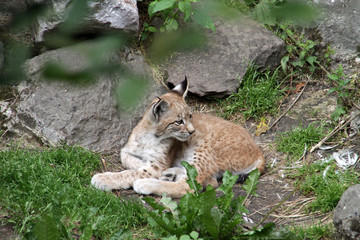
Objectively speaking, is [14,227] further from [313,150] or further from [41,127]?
[313,150]

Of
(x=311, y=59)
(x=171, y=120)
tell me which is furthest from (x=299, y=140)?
(x=171, y=120)

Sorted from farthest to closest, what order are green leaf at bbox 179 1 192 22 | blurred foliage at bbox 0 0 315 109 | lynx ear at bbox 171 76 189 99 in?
lynx ear at bbox 171 76 189 99, green leaf at bbox 179 1 192 22, blurred foliage at bbox 0 0 315 109

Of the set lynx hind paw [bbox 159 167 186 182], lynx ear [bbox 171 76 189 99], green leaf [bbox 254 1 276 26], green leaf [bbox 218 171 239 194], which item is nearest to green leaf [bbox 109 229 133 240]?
green leaf [bbox 218 171 239 194]

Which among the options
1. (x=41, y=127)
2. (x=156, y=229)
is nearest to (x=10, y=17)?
(x=156, y=229)

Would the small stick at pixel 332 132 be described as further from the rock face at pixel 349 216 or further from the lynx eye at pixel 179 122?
the rock face at pixel 349 216

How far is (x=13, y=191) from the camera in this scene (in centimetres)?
365

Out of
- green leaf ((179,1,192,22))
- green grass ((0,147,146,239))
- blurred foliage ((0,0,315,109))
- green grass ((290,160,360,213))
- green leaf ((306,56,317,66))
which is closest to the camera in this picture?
blurred foliage ((0,0,315,109))

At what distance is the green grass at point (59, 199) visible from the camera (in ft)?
10.6

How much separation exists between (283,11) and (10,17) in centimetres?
75

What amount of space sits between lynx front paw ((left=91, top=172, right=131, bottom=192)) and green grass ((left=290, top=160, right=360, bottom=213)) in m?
1.75

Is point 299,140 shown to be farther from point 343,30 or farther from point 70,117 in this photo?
point 70,117

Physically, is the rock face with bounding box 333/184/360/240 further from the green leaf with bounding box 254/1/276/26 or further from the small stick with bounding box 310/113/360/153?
the green leaf with bounding box 254/1/276/26

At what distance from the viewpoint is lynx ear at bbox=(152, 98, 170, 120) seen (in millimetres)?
4719

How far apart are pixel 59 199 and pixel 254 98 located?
3.22 metres
